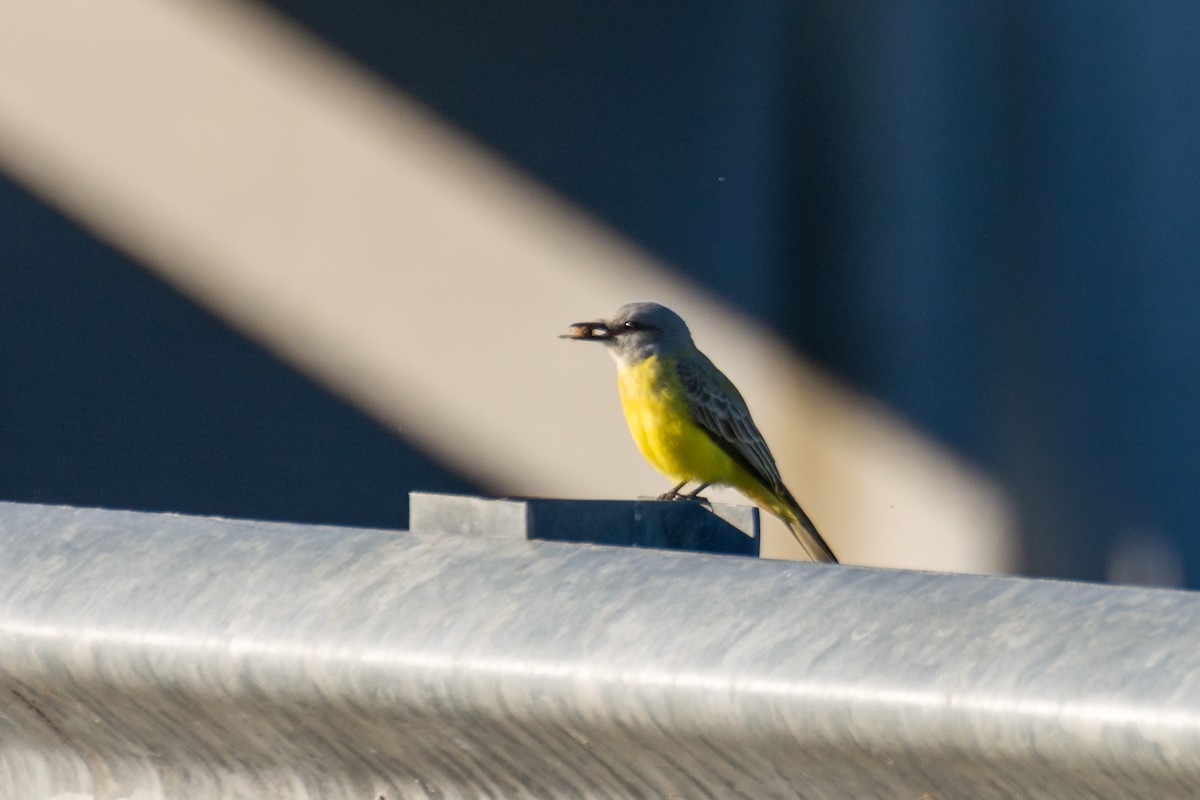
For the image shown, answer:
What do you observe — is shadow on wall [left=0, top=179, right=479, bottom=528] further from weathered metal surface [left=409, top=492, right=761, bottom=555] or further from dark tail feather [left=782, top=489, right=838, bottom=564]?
weathered metal surface [left=409, top=492, right=761, bottom=555]

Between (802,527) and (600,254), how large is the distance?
1.62 m

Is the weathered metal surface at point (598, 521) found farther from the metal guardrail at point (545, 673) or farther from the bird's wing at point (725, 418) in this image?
the bird's wing at point (725, 418)

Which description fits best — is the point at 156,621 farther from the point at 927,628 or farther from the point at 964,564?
the point at 964,564

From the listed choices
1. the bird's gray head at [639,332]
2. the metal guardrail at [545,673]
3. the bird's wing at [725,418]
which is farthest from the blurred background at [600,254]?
the metal guardrail at [545,673]

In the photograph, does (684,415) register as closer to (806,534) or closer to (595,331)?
(595,331)

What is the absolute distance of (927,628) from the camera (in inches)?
49.2

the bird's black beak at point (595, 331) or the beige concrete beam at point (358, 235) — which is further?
the beige concrete beam at point (358, 235)

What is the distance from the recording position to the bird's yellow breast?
650cm

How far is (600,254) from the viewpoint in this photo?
7.52 metres

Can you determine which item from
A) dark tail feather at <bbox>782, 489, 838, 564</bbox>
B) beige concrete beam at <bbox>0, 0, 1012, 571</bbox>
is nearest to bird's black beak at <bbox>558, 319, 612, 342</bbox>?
beige concrete beam at <bbox>0, 0, 1012, 571</bbox>

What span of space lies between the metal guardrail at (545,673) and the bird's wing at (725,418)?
4.78 metres

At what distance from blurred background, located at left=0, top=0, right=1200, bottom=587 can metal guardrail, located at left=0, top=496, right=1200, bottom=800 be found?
17.8ft

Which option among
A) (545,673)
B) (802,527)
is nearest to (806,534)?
(802,527)

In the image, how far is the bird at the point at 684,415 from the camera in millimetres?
6520
